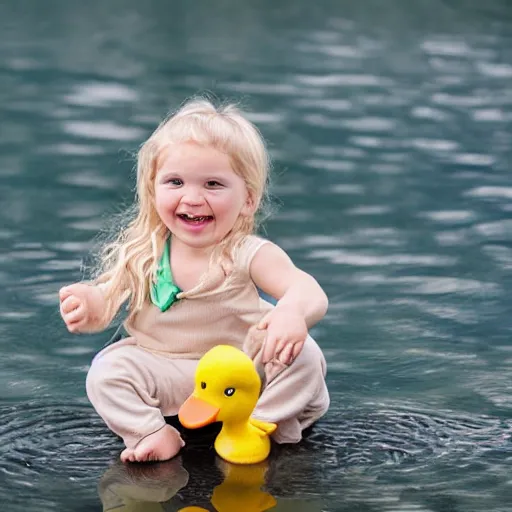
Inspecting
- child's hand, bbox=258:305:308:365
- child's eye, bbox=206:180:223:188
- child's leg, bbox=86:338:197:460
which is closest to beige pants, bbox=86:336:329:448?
child's leg, bbox=86:338:197:460

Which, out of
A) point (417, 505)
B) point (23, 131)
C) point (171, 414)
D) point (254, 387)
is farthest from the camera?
point (23, 131)

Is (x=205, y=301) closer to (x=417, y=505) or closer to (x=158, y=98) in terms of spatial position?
(x=417, y=505)

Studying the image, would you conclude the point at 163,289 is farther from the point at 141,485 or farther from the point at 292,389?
the point at 141,485

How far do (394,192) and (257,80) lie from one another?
307cm

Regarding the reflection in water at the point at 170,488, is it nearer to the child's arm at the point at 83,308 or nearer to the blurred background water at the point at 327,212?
the blurred background water at the point at 327,212

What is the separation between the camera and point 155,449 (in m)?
3.73

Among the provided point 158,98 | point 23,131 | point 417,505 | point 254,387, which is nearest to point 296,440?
point 254,387

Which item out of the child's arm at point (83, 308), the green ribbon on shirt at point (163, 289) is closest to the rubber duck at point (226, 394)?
the green ribbon on shirt at point (163, 289)

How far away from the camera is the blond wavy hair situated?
3.84 metres

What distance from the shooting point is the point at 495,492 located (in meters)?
3.55

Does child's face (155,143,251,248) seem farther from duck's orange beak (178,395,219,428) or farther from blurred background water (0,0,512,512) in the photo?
blurred background water (0,0,512,512)

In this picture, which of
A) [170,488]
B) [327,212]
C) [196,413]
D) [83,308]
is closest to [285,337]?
[196,413]

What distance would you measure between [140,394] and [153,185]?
0.55 m

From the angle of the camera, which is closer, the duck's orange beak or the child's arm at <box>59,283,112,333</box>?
the duck's orange beak
